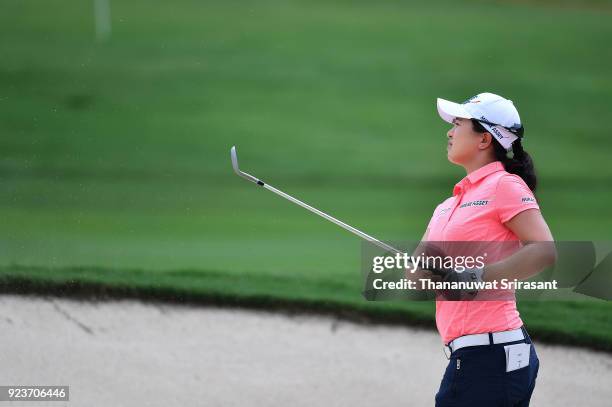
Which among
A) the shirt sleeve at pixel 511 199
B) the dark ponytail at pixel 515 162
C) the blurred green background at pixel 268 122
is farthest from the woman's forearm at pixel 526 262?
the blurred green background at pixel 268 122

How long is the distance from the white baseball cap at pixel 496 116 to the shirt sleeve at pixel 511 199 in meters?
0.22

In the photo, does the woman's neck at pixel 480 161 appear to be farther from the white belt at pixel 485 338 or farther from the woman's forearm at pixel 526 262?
the white belt at pixel 485 338

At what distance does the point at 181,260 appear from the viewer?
8.62 metres

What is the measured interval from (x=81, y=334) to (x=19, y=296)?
2.26 ft

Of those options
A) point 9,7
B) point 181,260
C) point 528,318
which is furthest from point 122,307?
point 9,7

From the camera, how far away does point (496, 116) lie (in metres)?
3.47

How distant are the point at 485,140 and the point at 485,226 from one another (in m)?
0.35

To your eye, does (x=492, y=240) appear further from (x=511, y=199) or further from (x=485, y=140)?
(x=485, y=140)

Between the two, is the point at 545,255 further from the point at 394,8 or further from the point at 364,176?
the point at 394,8

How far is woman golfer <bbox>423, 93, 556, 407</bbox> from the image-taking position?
323 centimetres

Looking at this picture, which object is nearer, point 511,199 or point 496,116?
point 511,199

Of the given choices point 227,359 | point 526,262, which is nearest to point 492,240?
point 526,262

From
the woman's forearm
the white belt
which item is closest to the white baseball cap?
the woman's forearm

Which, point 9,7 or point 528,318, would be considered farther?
point 9,7
